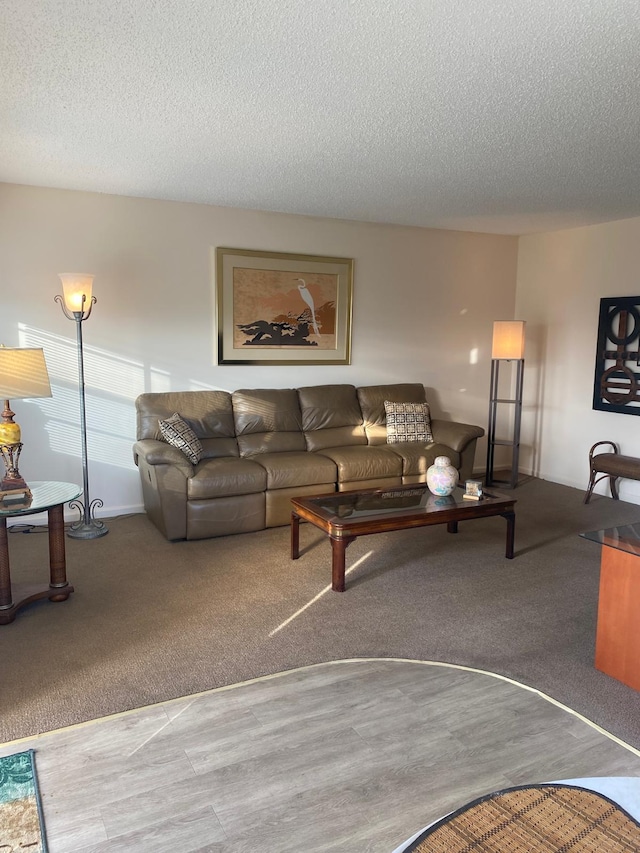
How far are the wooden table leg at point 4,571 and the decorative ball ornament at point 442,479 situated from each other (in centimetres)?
248

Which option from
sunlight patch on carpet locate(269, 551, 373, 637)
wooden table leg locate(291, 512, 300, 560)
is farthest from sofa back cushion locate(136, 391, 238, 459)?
sunlight patch on carpet locate(269, 551, 373, 637)

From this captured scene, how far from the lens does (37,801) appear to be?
1.94m

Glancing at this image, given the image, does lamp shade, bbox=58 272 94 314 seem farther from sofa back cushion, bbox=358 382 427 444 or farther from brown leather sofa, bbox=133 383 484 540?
sofa back cushion, bbox=358 382 427 444

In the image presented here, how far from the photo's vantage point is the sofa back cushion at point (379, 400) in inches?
220

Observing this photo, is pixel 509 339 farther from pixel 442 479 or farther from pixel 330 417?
pixel 442 479

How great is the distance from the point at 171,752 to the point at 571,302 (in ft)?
17.4

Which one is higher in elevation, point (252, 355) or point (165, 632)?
point (252, 355)

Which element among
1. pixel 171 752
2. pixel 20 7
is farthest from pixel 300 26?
pixel 171 752

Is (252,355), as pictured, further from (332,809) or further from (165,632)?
(332,809)

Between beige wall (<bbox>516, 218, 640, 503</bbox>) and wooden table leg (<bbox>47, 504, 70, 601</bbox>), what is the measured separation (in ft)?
14.9

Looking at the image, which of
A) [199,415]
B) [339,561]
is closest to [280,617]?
[339,561]

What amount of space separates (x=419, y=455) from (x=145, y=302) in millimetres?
2447

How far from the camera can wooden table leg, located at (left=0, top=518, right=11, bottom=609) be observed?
3.00 metres

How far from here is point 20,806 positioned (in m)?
1.92
